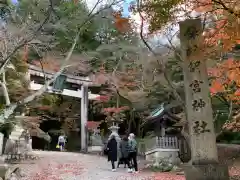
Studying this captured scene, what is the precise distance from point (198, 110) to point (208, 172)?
107 centimetres

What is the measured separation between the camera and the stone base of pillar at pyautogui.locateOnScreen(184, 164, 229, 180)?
5.12 meters

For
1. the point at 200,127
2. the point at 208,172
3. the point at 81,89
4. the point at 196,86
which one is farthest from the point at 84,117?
the point at 208,172

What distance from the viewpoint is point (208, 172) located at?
5.15m

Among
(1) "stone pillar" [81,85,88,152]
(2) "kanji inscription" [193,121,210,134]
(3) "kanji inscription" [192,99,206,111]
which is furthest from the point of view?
(1) "stone pillar" [81,85,88,152]

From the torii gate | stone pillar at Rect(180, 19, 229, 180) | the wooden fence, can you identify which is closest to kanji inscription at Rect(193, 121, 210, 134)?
stone pillar at Rect(180, 19, 229, 180)

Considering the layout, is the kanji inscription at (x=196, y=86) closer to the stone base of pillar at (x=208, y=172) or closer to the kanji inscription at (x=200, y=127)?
the kanji inscription at (x=200, y=127)

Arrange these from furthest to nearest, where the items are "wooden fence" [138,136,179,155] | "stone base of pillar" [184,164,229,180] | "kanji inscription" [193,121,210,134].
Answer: "wooden fence" [138,136,179,155] → "kanji inscription" [193,121,210,134] → "stone base of pillar" [184,164,229,180]

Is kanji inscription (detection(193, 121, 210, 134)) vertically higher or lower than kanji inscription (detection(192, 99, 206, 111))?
lower

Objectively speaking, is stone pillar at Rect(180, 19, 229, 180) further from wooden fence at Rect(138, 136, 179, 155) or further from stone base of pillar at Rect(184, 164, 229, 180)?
wooden fence at Rect(138, 136, 179, 155)

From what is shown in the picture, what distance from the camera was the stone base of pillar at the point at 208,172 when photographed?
5125 mm

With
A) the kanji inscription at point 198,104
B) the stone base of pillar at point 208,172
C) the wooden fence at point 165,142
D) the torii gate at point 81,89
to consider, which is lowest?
the stone base of pillar at point 208,172

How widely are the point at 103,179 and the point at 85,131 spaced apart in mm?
12111

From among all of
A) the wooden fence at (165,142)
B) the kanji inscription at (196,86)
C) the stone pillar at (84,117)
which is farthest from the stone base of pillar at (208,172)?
the stone pillar at (84,117)

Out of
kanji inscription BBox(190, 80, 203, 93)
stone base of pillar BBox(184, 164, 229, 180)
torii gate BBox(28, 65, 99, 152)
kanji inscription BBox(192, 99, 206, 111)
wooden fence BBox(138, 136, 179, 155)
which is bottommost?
stone base of pillar BBox(184, 164, 229, 180)
